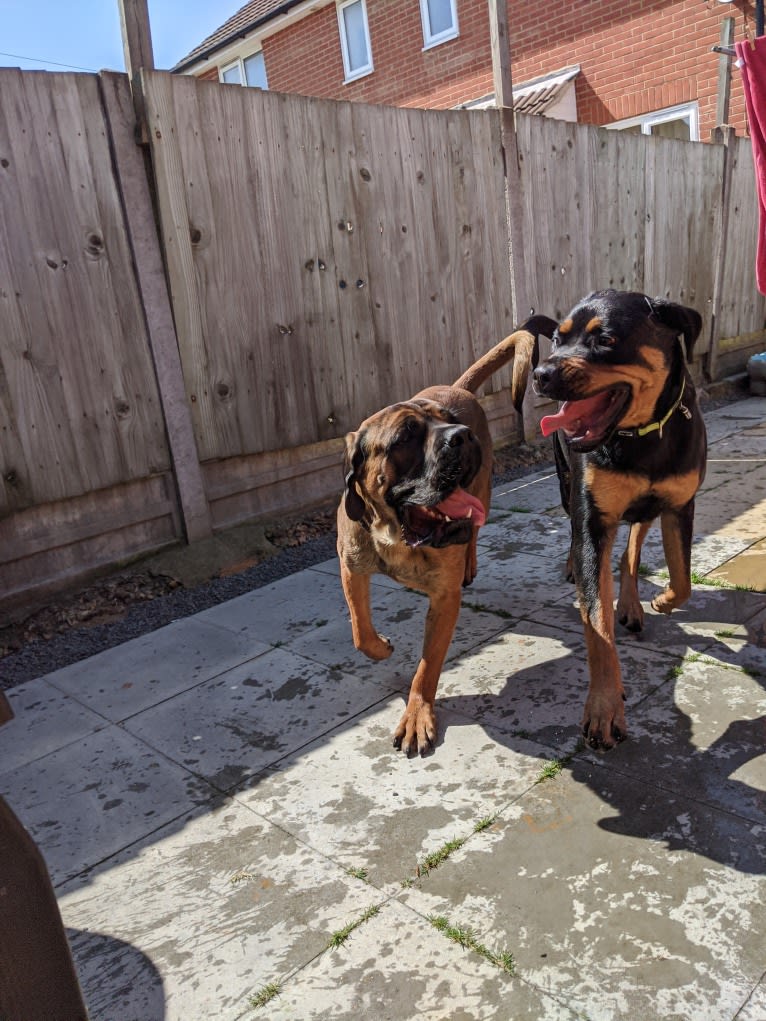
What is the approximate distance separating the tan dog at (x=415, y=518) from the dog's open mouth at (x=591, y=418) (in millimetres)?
343

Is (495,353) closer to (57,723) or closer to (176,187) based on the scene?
(176,187)

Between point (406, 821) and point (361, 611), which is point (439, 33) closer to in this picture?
point (361, 611)

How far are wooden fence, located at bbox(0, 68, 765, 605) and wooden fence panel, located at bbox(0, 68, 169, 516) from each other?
11mm

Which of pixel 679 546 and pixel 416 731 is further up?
pixel 679 546

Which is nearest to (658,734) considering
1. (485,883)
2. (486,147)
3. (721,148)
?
(485,883)

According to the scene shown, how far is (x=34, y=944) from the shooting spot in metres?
1.41

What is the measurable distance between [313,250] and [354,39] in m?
13.2

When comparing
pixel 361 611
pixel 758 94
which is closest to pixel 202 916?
pixel 361 611

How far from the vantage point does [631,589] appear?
3.50 metres

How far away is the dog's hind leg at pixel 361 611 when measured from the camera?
310 cm

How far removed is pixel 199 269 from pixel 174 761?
3.10 metres

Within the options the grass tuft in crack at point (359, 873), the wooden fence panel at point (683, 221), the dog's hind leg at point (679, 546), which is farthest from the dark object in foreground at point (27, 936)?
the wooden fence panel at point (683, 221)

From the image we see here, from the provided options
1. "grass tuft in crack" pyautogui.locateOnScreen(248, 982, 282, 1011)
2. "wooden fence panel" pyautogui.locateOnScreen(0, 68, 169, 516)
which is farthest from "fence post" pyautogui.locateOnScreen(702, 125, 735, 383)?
"grass tuft in crack" pyautogui.locateOnScreen(248, 982, 282, 1011)

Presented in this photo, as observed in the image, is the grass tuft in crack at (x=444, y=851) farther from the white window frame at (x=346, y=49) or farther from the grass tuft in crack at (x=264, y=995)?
the white window frame at (x=346, y=49)
